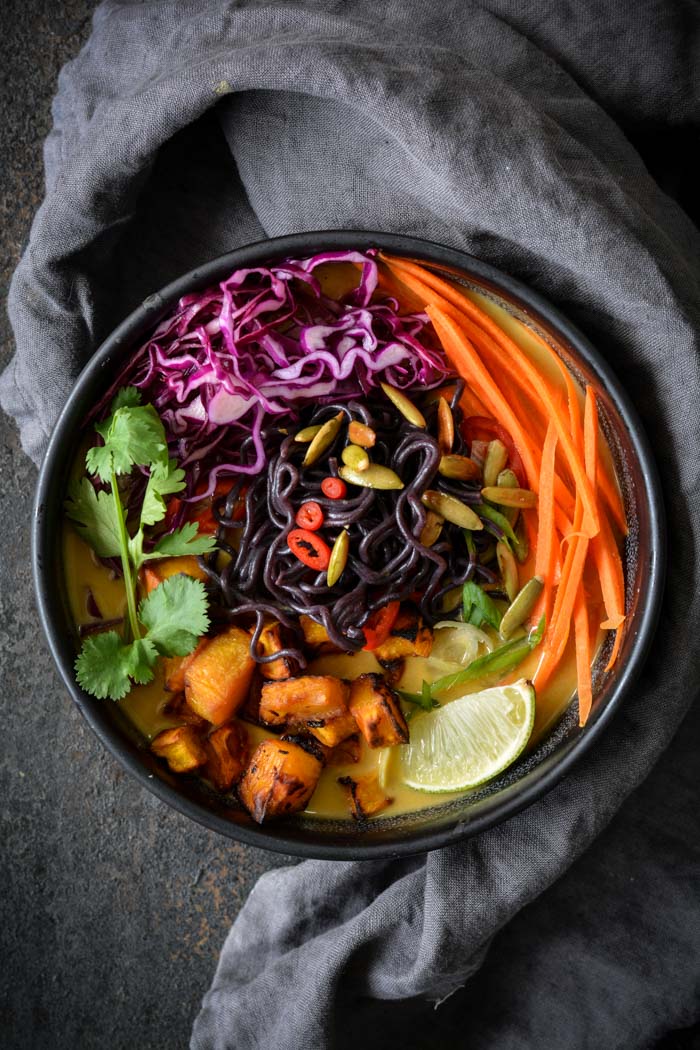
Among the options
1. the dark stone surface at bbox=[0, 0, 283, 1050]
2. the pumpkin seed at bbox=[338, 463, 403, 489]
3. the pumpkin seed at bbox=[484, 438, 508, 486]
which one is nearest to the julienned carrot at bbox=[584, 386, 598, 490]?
the pumpkin seed at bbox=[484, 438, 508, 486]

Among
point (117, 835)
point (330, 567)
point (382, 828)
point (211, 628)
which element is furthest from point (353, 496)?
point (117, 835)

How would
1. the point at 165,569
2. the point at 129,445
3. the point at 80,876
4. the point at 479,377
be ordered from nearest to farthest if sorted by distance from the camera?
the point at 129,445 → the point at 479,377 → the point at 165,569 → the point at 80,876

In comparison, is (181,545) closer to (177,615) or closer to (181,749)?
(177,615)

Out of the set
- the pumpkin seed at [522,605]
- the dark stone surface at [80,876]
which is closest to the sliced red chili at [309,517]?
the pumpkin seed at [522,605]

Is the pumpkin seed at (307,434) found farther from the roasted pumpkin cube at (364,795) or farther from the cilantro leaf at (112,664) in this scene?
the roasted pumpkin cube at (364,795)

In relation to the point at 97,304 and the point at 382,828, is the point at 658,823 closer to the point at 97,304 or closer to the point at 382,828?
the point at 382,828

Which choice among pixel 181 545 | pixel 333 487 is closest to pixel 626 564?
pixel 333 487
